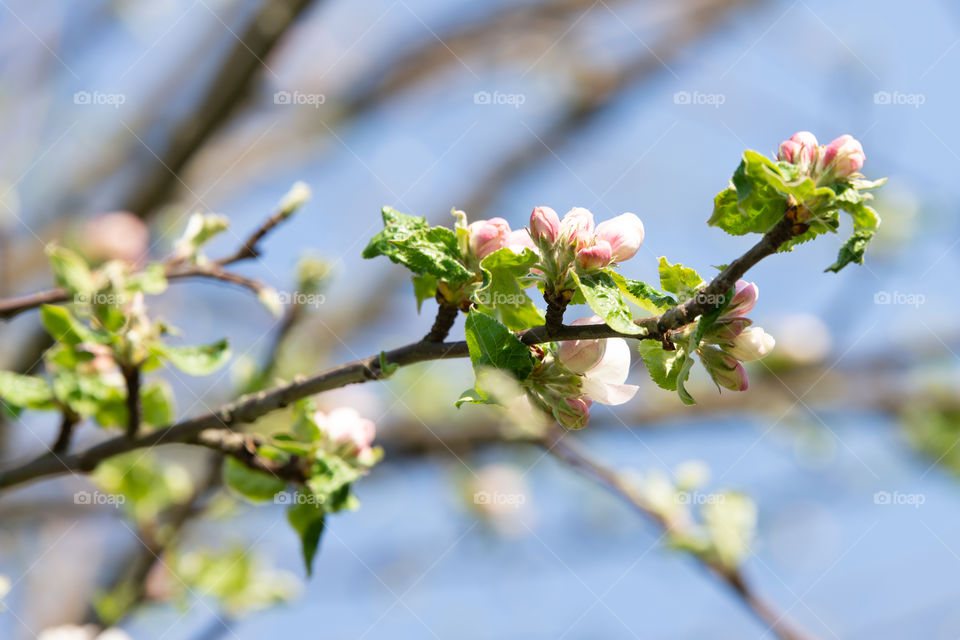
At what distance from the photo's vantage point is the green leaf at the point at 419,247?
3.14 feet

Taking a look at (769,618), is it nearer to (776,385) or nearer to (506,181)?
(776,385)

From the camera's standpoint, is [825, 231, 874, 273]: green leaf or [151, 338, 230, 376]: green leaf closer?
[825, 231, 874, 273]: green leaf

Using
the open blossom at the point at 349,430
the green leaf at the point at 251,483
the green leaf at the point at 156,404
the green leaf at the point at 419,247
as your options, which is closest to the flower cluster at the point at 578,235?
the green leaf at the point at 419,247

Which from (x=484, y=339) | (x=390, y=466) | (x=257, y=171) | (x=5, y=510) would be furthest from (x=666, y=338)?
(x=257, y=171)

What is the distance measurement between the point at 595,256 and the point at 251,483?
65 cm

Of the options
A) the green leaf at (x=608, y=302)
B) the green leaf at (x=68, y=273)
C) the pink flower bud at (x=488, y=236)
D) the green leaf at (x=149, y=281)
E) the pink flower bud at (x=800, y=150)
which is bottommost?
the green leaf at (x=68, y=273)

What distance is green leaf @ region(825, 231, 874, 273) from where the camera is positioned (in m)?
0.82

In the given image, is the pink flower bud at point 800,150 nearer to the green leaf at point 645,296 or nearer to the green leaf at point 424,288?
the green leaf at point 645,296

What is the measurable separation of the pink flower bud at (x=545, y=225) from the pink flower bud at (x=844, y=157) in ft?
0.94

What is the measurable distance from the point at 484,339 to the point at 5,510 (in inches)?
105

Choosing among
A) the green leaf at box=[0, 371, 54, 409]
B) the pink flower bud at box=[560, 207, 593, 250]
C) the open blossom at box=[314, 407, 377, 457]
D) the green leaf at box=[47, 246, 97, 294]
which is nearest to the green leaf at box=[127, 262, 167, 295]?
the green leaf at box=[47, 246, 97, 294]

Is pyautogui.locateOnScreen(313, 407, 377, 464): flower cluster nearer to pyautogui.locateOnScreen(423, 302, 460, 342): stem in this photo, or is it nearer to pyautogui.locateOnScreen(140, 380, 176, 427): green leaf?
pyautogui.locateOnScreen(423, 302, 460, 342): stem

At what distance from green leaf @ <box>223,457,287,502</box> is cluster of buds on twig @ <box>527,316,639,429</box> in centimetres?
46

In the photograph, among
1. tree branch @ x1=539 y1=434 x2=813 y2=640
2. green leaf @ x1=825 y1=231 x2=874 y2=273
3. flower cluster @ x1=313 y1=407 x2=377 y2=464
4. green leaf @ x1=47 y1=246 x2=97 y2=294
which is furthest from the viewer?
tree branch @ x1=539 y1=434 x2=813 y2=640
